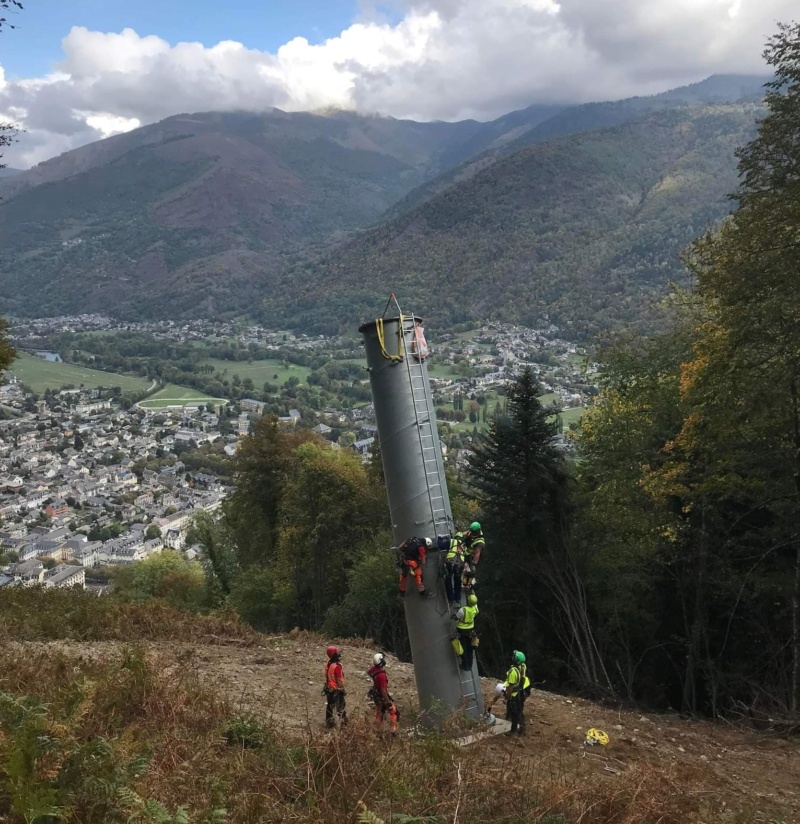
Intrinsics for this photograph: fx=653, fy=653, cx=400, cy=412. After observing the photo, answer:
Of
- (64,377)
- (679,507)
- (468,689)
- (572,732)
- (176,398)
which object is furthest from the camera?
(64,377)

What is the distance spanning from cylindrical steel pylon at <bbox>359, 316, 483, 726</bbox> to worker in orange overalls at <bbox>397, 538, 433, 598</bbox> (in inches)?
4.4

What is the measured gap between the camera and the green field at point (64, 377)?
122000 mm

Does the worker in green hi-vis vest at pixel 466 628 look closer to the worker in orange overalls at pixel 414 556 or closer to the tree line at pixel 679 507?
the worker in orange overalls at pixel 414 556

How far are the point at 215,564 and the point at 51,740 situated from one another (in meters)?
25.2

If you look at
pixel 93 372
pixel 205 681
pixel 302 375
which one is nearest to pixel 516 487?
pixel 205 681

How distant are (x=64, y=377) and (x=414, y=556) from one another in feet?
453

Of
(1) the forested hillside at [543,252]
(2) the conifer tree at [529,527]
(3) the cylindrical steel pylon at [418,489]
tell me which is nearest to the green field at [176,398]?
(1) the forested hillside at [543,252]

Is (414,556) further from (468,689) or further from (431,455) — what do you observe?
(468,689)

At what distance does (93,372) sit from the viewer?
5389 inches

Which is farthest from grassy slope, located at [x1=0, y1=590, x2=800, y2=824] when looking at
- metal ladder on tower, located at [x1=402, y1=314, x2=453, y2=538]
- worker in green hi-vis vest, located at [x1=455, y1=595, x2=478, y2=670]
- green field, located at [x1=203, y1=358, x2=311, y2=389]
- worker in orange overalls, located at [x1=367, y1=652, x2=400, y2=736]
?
green field, located at [x1=203, y1=358, x2=311, y2=389]

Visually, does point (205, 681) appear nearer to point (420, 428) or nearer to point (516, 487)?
point (420, 428)

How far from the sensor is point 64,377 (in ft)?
422

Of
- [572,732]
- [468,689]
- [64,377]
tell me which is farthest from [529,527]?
Result: [64,377]

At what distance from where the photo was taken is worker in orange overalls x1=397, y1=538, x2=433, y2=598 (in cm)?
773
